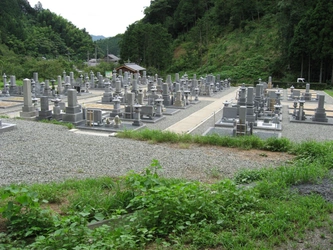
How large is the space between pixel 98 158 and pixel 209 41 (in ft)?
154

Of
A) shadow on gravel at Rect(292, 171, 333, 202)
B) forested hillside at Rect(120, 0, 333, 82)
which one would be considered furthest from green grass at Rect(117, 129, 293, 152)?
forested hillside at Rect(120, 0, 333, 82)

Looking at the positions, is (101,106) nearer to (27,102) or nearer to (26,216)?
(27,102)

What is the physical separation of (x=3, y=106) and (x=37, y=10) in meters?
70.6

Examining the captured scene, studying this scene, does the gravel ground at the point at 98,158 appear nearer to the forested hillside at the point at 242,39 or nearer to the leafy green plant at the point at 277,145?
the leafy green plant at the point at 277,145

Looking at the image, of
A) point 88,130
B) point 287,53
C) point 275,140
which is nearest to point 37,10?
point 287,53

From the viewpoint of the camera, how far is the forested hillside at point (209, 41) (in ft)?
112

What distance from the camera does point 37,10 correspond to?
81.0 metres

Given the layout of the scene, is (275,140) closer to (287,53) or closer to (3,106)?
(3,106)

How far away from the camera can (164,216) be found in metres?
4.59

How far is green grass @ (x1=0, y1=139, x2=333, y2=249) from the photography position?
4070mm

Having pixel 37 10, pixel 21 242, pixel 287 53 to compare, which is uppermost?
pixel 37 10

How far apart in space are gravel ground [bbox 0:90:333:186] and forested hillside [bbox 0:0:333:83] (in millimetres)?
25276

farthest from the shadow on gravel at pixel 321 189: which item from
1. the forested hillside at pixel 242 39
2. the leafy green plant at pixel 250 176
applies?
the forested hillside at pixel 242 39

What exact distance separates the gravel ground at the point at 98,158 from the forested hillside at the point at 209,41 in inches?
995
